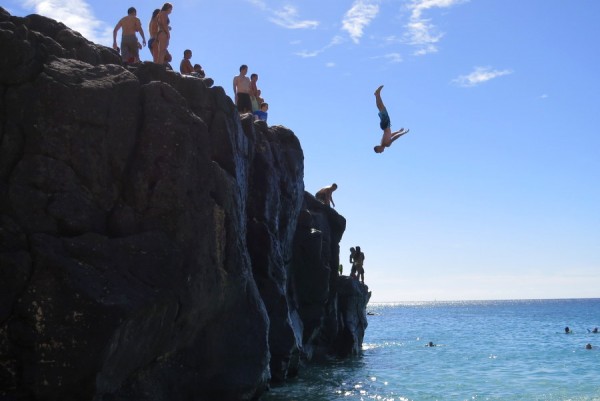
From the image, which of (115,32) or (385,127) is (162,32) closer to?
(115,32)

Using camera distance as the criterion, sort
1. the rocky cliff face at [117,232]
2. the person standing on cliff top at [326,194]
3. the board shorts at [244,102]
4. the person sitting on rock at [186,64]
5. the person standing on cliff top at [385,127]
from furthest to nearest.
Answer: the person standing on cliff top at [326,194], the board shorts at [244,102], the person sitting on rock at [186,64], the person standing on cliff top at [385,127], the rocky cliff face at [117,232]

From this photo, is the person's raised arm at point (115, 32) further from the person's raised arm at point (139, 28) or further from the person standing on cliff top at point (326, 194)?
the person standing on cliff top at point (326, 194)

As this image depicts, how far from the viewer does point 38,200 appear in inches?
544

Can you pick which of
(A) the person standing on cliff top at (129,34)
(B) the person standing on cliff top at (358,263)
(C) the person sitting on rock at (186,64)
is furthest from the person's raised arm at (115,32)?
(B) the person standing on cliff top at (358,263)

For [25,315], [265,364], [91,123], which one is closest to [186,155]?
[91,123]

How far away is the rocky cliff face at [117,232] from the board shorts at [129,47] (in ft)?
5.60

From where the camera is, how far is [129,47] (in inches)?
796

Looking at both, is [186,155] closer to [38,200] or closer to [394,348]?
[38,200]

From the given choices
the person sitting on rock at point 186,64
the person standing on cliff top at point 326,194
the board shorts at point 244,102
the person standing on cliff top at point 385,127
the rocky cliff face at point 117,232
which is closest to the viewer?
the rocky cliff face at point 117,232

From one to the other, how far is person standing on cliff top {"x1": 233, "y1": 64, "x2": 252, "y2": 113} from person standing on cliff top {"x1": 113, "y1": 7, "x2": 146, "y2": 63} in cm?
537

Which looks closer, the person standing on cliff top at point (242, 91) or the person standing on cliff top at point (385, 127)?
the person standing on cliff top at point (385, 127)

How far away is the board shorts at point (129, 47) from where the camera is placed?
20.1 meters

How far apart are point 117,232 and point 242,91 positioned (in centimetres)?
1177

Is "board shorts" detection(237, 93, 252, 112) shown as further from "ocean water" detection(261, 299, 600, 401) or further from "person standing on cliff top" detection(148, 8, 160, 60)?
→ "ocean water" detection(261, 299, 600, 401)
